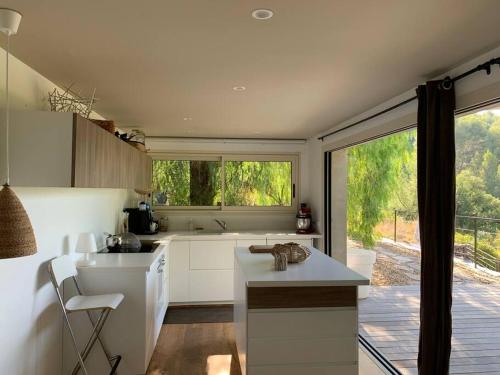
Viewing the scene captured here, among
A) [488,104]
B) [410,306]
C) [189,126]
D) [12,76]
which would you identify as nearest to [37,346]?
[12,76]

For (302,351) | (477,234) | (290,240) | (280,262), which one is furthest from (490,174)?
(290,240)

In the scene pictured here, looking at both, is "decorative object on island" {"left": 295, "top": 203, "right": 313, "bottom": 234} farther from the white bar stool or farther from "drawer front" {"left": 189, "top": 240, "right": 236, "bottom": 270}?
the white bar stool

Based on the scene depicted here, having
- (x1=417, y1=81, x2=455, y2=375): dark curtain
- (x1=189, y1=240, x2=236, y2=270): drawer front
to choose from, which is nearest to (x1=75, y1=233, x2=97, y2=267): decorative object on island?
(x1=189, y1=240, x2=236, y2=270): drawer front

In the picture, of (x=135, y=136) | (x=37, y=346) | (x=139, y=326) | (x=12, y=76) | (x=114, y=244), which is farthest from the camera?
(x=135, y=136)

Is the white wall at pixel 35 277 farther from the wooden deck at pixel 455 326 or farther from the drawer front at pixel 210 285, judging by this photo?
the wooden deck at pixel 455 326

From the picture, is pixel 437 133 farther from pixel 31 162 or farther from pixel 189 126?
pixel 189 126

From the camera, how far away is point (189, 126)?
4340 mm

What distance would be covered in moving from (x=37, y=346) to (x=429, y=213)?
8.53ft

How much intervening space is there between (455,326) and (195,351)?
2.55 m

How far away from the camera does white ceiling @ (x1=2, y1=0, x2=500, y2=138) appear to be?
153cm

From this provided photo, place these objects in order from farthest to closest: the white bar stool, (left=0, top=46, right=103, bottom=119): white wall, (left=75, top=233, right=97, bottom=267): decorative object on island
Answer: (left=75, top=233, right=97, bottom=267): decorative object on island → the white bar stool → (left=0, top=46, right=103, bottom=119): white wall

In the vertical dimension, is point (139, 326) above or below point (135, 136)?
below

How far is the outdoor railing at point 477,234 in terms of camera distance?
295cm

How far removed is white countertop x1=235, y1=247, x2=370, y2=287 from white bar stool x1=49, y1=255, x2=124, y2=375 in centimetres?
96
